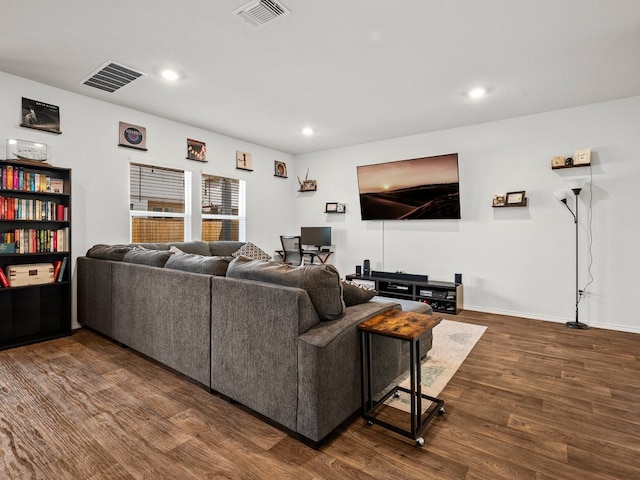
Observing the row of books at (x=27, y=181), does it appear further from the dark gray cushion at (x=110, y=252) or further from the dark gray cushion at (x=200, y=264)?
the dark gray cushion at (x=200, y=264)

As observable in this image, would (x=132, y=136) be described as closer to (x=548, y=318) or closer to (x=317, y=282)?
(x=317, y=282)

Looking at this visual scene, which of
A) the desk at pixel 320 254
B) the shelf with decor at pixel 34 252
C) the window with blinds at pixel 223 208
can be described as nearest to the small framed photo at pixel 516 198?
the desk at pixel 320 254

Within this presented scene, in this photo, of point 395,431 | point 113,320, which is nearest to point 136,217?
point 113,320

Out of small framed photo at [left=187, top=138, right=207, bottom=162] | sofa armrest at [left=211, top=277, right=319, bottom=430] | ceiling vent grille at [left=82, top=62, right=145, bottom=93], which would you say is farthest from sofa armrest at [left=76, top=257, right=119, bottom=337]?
small framed photo at [left=187, top=138, right=207, bottom=162]

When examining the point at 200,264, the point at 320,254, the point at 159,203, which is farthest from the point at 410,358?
the point at 320,254

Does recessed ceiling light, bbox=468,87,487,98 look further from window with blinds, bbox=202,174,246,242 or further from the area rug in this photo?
window with blinds, bbox=202,174,246,242

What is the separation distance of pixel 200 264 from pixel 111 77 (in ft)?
7.81

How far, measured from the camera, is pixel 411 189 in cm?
536

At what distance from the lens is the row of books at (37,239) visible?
3.24 meters

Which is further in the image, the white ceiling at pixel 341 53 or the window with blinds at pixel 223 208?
the window with blinds at pixel 223 208

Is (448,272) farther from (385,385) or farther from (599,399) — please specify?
(385,385)

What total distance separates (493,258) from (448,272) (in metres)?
0.67

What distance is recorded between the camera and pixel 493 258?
15.6 ft

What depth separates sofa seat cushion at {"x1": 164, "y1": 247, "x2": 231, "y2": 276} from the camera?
7.81 ft
